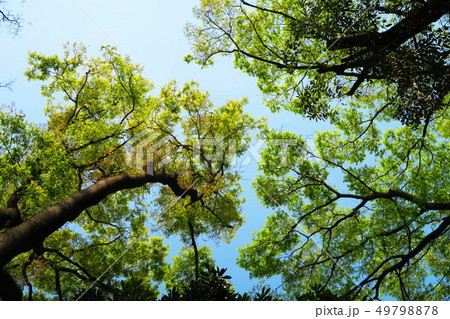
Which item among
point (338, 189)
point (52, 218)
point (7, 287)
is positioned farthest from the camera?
point (338, 189)

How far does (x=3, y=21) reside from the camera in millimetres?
5816

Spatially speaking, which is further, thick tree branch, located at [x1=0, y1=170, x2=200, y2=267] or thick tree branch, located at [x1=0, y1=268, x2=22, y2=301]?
thick tree branch, located at [x1=0, y1=268, x2=22, y2=301]

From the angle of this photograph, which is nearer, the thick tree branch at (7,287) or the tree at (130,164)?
the thick tree branch at (7,287)

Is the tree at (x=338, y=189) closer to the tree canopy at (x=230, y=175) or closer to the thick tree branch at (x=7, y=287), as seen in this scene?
the tree canopy at (x=230, y=175)

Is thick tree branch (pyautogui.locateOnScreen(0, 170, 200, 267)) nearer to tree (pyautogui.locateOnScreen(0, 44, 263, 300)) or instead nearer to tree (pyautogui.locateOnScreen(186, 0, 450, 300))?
tree (pyautogui.locateOnScreen(0, 44, 263, 300))

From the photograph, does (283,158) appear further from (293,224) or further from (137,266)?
(137,266)

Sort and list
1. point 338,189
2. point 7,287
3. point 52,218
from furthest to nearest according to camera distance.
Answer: point 338,189, point 7,287, point 52,218

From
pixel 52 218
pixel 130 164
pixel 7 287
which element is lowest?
pixel 7 287

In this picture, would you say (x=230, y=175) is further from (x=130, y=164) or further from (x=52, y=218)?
(x=52, y=218)

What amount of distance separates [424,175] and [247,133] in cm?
685

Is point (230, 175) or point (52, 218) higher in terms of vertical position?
point (230, 175)

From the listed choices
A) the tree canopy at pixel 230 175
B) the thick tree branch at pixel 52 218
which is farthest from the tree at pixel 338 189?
the thick tree branch at pixel 52 218

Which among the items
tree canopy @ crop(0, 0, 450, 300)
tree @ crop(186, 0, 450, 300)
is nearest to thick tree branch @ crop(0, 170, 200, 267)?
tree canopy @ crop(0, 0, 450, 300)

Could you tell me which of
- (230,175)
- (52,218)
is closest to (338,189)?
(230,175)
